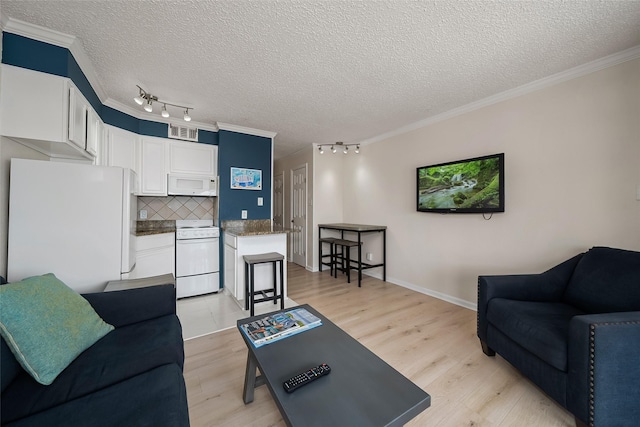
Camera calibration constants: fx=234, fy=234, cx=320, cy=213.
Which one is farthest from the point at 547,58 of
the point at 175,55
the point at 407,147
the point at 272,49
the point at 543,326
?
the point at 175,55

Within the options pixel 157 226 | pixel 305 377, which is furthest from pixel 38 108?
pixel 305 377

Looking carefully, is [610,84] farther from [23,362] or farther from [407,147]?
[23,362]

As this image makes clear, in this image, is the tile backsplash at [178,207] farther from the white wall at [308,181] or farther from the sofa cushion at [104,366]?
the sofa cushion at [104,366]

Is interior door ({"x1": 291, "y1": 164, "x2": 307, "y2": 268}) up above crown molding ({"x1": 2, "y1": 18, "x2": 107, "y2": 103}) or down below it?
below

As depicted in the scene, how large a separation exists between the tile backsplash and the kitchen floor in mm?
1243

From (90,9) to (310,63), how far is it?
1.51 m

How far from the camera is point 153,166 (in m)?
3.25

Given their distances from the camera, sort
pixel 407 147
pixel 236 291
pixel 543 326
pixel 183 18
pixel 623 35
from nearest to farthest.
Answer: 1. pixel 543 326
2. pixel 183 18
3. pixel 623 35
4. pixel 236 291
5. pixel 407 147

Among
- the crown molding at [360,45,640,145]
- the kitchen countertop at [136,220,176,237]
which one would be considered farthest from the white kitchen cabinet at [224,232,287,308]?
the crown molding at [360,45,640,145]

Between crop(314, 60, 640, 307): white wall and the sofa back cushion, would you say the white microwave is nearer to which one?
crop(314, 60, 640, 307): white wall

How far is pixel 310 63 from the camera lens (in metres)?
2.06

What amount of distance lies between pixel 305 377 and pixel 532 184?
2808 mm

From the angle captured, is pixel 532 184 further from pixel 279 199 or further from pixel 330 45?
pixel 279 199

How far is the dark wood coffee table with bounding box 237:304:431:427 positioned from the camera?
2.81 feet
